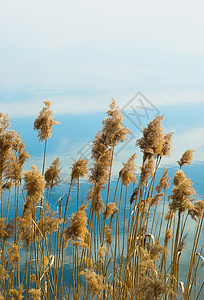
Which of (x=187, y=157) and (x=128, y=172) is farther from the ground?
(x=187, y=157)

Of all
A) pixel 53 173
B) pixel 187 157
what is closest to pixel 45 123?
pixel 53 173

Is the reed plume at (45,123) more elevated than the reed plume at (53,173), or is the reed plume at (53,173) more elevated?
the reed plume at (45,123)

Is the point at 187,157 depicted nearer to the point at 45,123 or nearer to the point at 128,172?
the point at 128,172

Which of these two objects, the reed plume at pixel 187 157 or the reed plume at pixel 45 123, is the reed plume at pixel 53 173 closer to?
the reed plume at pixel 45 123

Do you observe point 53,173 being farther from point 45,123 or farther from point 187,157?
point 187,157

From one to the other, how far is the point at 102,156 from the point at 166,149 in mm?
574

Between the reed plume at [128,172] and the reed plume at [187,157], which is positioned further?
the reed plume at [187,157]

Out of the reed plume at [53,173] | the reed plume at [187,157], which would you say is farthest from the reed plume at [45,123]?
the reed plume at [187,157]

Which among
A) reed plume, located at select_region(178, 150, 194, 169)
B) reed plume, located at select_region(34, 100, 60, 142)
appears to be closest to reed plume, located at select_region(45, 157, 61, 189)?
reed plume, located at select_region(34, 100, 60, 142)

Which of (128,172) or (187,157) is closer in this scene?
(128,172)

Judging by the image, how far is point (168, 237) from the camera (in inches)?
123

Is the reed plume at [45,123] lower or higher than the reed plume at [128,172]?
higher

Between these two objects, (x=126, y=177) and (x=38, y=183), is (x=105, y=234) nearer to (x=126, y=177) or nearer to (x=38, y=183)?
(x=126, y=177)

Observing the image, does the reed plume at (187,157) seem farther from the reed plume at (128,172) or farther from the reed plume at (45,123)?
the reed plume at (45,123)
